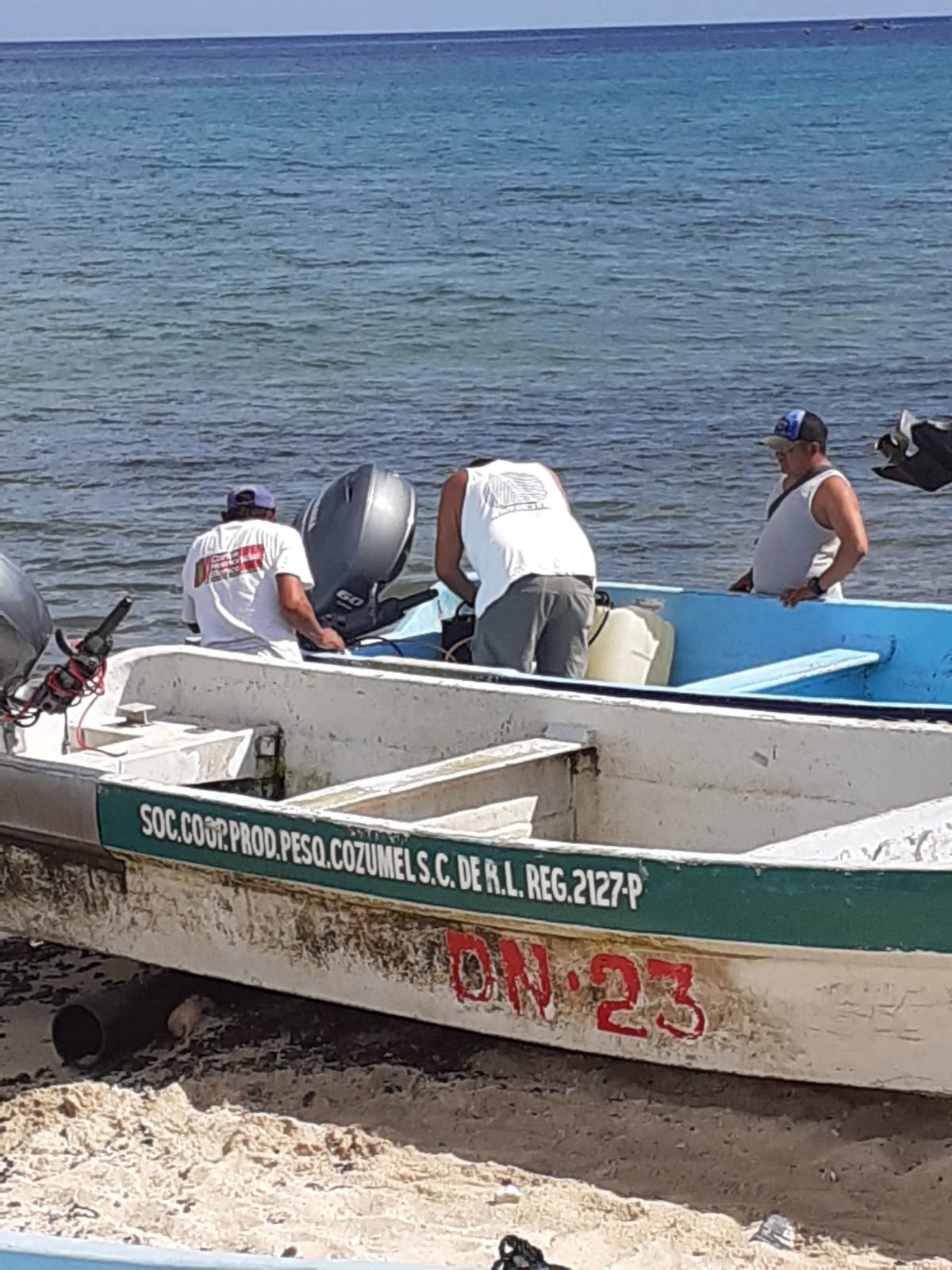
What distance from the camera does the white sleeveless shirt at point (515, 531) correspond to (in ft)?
25.5

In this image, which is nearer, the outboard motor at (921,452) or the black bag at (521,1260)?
the black bag at (521,1260)

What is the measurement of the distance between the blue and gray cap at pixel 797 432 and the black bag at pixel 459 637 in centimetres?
136

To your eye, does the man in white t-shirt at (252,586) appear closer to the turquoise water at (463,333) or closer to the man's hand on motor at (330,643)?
the man's hand on motor at (330,643)

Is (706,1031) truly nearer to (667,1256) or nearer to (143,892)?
(667,1256)

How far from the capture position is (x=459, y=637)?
8.67 meters

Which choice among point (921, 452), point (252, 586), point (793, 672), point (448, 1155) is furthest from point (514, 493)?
point (448, 1155)

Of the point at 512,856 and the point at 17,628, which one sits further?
the point at 17,628

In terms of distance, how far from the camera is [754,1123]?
5848mm

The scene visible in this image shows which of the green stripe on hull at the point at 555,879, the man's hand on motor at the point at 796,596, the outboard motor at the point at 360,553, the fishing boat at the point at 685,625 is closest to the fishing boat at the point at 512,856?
the green stripe on hull at the point at 555,879

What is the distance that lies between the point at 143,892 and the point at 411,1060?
957 mm

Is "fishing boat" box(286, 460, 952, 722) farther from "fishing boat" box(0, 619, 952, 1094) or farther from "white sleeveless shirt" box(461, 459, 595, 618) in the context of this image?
"fishing boat" box(0, 619, 952, 1094)

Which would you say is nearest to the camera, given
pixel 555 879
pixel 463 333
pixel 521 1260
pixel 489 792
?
pixel 521 1260

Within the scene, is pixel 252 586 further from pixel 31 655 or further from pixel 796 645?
pixel 796 645

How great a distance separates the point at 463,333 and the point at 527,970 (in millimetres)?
18706
